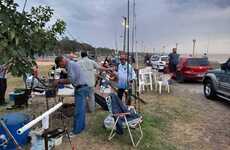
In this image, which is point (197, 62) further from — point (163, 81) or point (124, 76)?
point (124, 76)

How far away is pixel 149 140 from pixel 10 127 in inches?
113

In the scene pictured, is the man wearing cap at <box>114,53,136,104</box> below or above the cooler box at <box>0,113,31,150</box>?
above

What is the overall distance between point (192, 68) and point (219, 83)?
5.90 metres

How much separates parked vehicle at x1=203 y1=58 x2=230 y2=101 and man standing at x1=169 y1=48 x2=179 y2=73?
3.86 metres

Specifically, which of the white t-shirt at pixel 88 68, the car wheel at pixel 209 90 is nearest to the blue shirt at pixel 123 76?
the white t-shirt at pixel 88 68

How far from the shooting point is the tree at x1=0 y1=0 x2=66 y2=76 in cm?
307

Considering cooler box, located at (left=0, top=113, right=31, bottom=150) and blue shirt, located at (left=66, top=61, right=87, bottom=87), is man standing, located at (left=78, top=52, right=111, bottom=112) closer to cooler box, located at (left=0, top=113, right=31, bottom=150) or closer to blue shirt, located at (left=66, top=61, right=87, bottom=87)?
blue shirt, located at (left=66, top=61, right=87, bottom=87)

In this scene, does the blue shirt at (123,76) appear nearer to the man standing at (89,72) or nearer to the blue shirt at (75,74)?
the man standing at (89,72)

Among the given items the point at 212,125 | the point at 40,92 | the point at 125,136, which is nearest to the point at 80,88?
the point at 125,136

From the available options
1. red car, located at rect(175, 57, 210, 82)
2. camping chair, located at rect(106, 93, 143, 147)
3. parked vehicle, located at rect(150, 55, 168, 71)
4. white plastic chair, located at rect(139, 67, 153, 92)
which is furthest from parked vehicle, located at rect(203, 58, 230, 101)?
parked vehicle, located at rect(150, 55, 168, 71)

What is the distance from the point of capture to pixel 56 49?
247 inches

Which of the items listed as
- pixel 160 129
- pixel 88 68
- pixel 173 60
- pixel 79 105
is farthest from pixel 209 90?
pixel 79 105

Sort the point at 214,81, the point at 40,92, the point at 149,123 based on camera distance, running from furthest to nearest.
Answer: the point at 214,81, the point at 40,92, the point at 149,123

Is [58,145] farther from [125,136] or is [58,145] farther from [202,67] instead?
[202,67]
